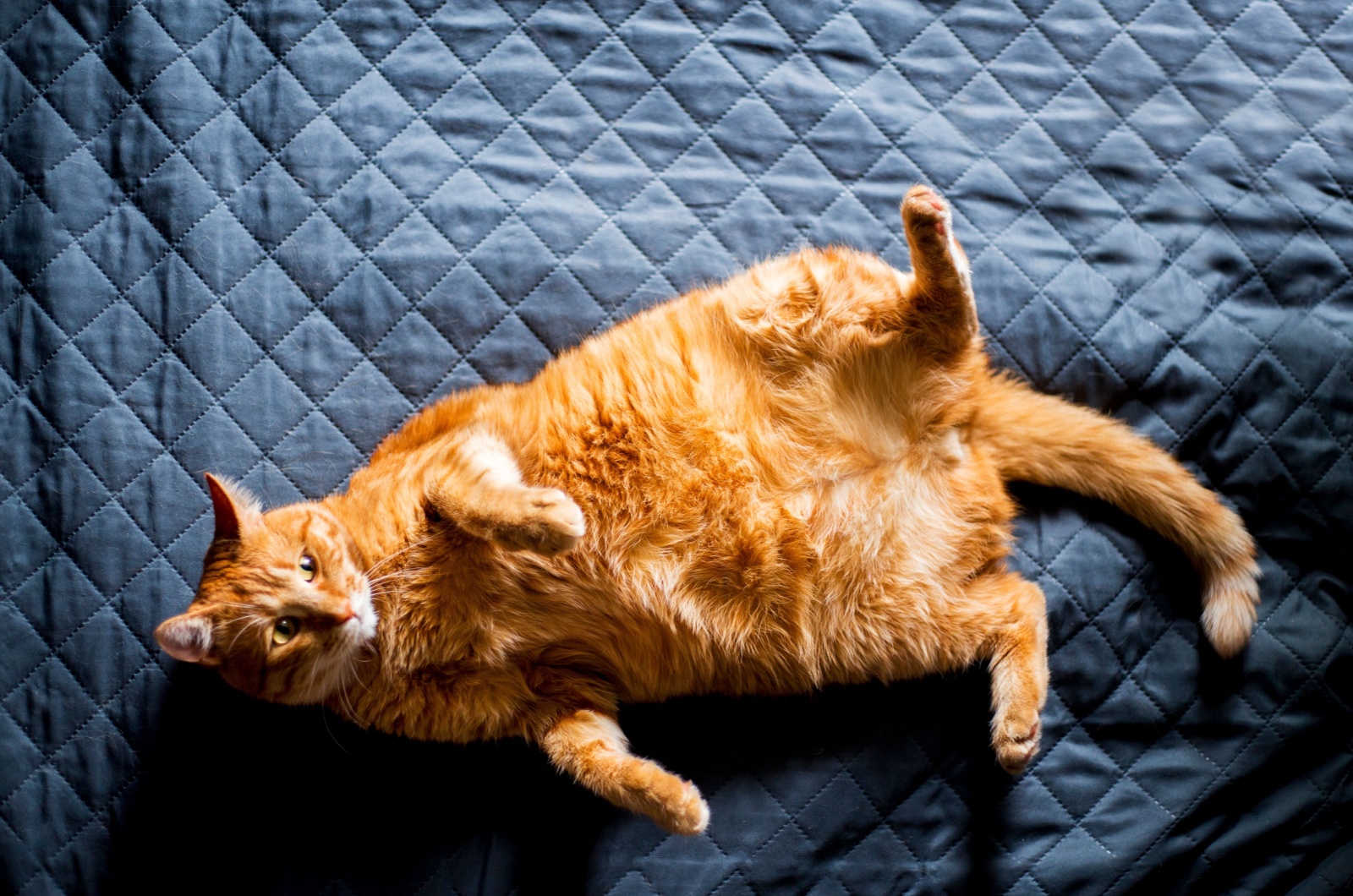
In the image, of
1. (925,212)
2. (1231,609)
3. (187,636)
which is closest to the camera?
(187,636)

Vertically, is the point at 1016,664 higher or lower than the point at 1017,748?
higher

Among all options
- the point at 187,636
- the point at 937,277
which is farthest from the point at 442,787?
the point at 937,277

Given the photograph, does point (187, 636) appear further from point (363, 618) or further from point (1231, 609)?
point (1231, 609)

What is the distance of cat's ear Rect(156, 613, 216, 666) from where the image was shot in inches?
49.8

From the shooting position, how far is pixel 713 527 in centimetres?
140

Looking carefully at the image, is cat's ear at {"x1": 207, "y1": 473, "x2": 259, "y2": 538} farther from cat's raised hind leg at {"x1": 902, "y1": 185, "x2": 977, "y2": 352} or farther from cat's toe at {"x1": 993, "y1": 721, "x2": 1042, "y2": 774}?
cat's toe at {"x1": 993, "y1": 721, "x2": 1042, "y2": 774}

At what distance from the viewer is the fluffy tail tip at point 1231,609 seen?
150 cm

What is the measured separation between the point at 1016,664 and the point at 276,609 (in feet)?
3.61

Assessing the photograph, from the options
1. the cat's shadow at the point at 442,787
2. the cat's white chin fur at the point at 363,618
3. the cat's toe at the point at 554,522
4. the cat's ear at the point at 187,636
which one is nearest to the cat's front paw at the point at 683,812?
the cat's shadow at the point at 442,787

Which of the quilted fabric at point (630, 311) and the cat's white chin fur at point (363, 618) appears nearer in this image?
the cat's white chin fur at point (363, 618)

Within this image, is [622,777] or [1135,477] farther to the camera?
[1135,477]

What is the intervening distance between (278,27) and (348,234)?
1.28 feet

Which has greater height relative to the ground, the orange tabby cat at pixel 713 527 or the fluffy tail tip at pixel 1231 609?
the orange tabby cat at pixel 713 527

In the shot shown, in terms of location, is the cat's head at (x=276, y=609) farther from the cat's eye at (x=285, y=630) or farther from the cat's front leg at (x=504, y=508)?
the cat's front leg at (x=504, y=508)
